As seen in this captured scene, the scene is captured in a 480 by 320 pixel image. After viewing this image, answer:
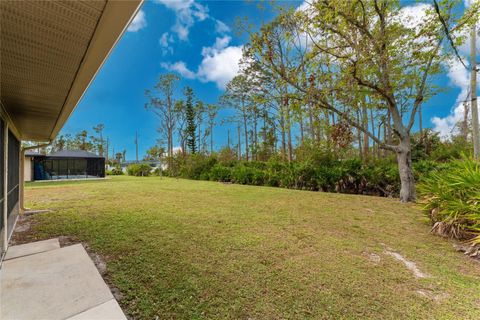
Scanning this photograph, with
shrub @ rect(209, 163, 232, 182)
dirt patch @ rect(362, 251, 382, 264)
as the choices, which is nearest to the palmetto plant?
dirt patch @ rect(362, 251, 382, 264)

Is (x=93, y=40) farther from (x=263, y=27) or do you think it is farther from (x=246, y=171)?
(x=246, y=171)

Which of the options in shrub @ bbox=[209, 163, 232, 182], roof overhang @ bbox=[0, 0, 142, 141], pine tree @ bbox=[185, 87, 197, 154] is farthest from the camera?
pine tree @ bbox=[185, 87, 197, 154]

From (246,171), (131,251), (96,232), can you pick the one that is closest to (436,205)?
(131,251)

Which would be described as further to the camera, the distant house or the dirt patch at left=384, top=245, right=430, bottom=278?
the distant house

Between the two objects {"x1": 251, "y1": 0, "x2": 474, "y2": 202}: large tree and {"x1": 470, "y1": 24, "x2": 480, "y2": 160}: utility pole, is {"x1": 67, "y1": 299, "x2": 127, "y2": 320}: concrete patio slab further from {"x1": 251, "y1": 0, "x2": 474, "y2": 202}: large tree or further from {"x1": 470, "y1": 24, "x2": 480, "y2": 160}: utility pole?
{"x1": 470, "y1": 24, "x2": 480, "y2": 160}: utility pole

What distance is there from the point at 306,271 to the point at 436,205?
336 centimetres

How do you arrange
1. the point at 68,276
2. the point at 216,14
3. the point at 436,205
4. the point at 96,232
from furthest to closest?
the point at 216,14
the point at 436,205
the point at 96,232
the point at 68,276

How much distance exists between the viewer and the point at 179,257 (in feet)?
8.12

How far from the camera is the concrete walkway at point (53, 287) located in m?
1.54

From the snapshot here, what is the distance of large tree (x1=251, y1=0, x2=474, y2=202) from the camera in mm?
5902

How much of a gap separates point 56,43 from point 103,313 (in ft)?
6.34

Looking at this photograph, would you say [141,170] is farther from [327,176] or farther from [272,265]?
[272,265]

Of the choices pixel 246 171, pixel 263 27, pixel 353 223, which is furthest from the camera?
pixel 246 171

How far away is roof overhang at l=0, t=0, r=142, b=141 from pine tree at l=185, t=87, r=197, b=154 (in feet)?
63.4
